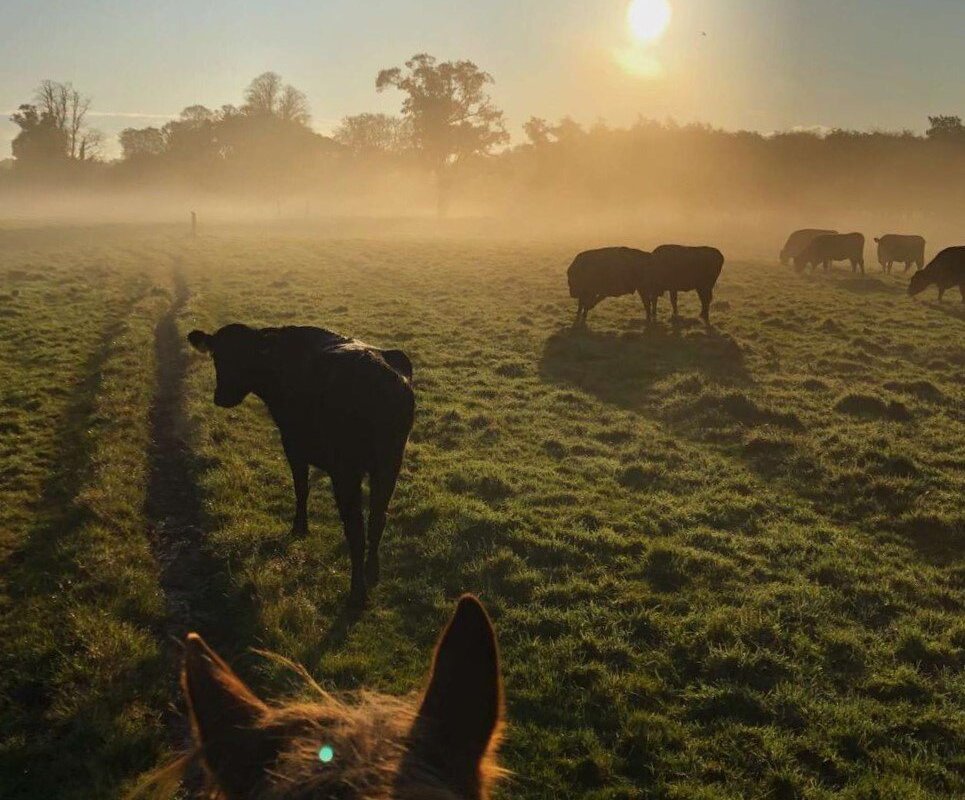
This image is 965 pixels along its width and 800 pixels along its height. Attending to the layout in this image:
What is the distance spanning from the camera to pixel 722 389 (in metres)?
12.7

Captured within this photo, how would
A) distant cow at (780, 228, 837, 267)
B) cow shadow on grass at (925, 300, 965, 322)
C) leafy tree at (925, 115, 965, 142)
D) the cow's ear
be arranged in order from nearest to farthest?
1. the cow's ear
2. cow shadow on grass at (925, 300, 965, 322)
3. distant cow at (780, 228, 837, 267)
4. leafy tree at (925, 115, 965, 142)

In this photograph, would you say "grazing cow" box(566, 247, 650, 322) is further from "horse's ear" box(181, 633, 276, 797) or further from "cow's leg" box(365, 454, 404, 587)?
"horse's ear" box(181, 633, 276, 797)

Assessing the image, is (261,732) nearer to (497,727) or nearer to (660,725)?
(497,727)

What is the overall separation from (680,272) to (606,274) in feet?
6.84

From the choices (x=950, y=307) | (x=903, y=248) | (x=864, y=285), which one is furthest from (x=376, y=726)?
(x=903, y=248)

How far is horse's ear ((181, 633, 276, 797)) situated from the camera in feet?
5.14

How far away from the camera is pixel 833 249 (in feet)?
105

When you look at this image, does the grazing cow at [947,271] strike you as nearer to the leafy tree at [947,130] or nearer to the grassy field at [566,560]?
the grassy field at [566,560]

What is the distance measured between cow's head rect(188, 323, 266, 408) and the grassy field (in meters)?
1.29

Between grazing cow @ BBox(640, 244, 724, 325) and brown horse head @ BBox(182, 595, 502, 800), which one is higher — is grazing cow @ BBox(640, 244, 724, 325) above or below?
above

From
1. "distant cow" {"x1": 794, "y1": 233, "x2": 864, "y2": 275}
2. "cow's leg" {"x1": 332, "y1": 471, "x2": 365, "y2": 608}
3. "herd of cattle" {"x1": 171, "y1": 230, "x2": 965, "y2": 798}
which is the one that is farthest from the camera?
"distant cow" {"x1": 794, "y1": 233, "x2": 864, "y2": 275}

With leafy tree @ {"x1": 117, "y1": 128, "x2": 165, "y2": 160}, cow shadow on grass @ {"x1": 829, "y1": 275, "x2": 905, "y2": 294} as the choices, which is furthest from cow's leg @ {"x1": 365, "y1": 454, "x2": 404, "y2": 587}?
leafy tree @ {"x1": 117, "y1": 128, "x2": 165, "y2": 160}

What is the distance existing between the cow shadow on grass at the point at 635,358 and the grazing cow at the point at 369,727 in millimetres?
11125

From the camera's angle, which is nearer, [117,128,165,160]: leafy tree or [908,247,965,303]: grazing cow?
[908,247,965,303]: grazing cow
